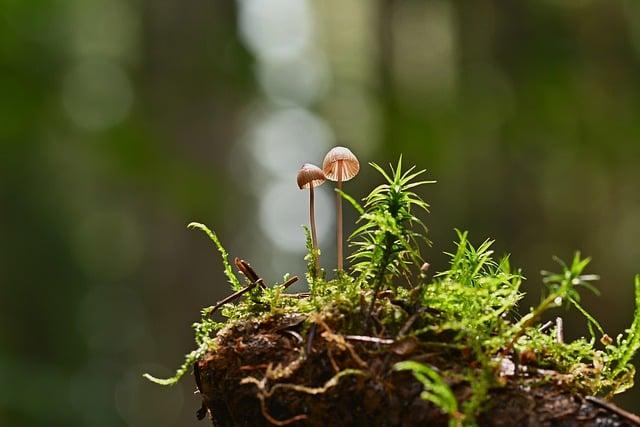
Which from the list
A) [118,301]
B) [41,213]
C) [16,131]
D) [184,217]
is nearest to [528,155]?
[184,217]

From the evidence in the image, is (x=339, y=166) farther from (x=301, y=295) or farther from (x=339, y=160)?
(x=301, y=295)

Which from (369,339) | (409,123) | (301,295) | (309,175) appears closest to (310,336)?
(369,339)

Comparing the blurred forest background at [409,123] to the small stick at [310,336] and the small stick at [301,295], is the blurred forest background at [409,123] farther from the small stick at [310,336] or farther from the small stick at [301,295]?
the small stick at [310,336]

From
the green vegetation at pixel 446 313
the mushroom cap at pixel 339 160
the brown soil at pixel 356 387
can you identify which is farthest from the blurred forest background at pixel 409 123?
the brown soil at pixel 356 387

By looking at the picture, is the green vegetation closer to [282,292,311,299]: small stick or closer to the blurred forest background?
[282,292,311,299]: small stick

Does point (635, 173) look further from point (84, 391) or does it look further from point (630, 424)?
point (84, 391)

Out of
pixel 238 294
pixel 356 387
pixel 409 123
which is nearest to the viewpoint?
pixel 356 387
